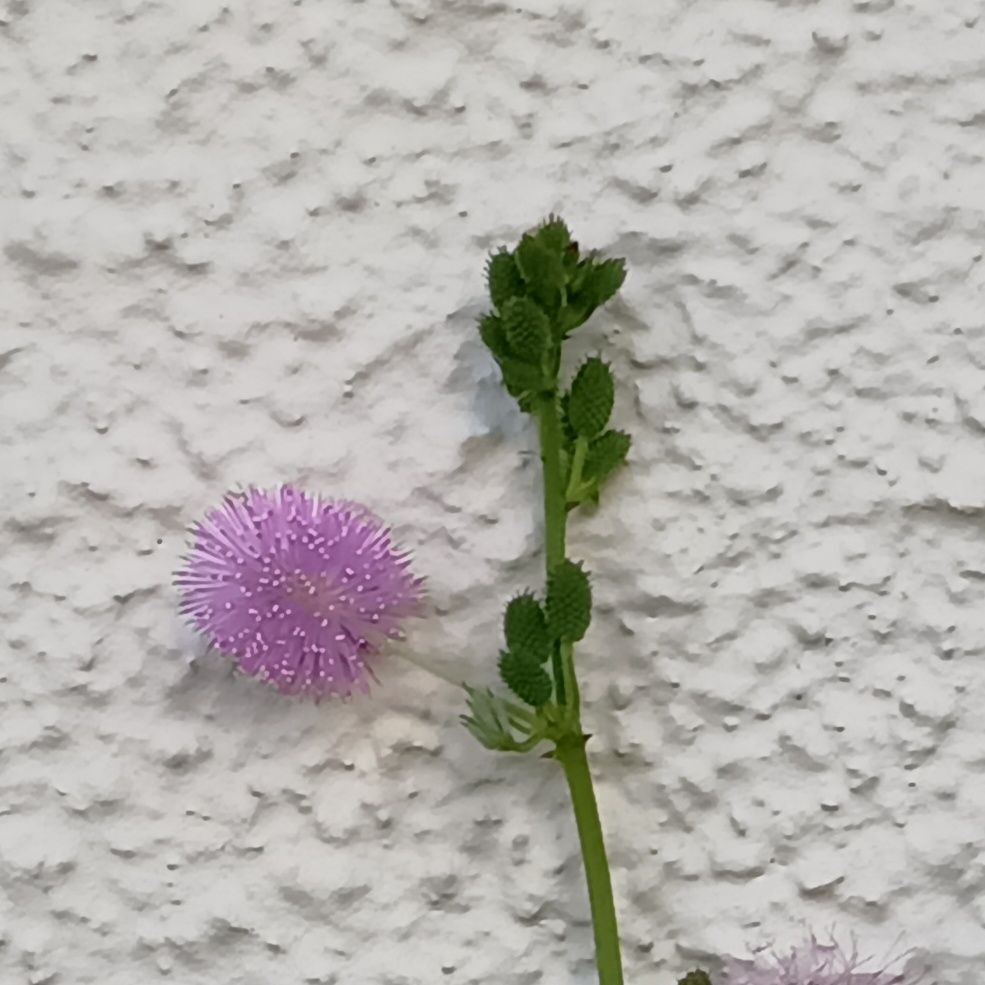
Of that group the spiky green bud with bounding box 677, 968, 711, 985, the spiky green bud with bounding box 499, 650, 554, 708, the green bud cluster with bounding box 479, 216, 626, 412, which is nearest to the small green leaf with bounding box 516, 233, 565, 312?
the green bud cluster with bounding box 479, 216, 626, 412

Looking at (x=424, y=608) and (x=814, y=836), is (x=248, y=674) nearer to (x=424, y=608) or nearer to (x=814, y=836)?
(x=424, y=608)

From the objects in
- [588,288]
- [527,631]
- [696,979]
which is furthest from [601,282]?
[696,979]

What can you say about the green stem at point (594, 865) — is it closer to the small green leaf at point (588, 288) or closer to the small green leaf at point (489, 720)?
the small green leaf at point (489, 720)

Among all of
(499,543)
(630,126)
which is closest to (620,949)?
(499,543)

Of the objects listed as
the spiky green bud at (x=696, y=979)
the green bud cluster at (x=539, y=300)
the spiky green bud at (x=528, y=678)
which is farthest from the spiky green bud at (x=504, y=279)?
the spiky green bud at (x=696, y=979)

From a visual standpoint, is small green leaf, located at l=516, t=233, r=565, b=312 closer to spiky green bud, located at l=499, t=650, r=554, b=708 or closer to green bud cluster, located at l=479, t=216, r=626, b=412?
green bud cluster, located at l=479, t=216, r=626, b=412

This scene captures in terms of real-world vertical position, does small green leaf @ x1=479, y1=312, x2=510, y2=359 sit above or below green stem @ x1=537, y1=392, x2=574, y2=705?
above

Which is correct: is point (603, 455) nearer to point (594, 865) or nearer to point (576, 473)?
point (576, 473)
